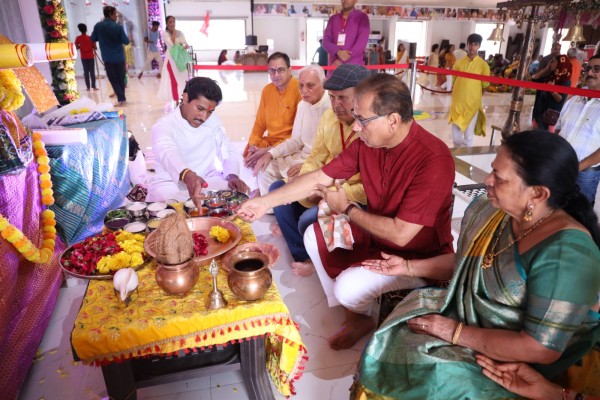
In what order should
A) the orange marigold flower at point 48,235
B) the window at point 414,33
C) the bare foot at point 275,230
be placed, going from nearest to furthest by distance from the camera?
the orange marigold flower at point 48,235, the bare foot at point 275,230, the window at point 414,33

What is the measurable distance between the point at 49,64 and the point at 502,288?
577 centimetres

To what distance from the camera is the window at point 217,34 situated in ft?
75.6

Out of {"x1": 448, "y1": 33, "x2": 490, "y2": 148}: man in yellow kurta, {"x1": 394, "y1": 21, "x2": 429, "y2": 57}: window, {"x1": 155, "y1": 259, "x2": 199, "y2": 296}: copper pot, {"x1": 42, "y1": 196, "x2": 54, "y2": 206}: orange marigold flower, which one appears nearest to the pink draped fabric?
{"x1": 42, "y1": 196, "x2": 54, "y2": 206}: orange marigold flower

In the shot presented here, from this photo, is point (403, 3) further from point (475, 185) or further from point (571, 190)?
point (571, 190)

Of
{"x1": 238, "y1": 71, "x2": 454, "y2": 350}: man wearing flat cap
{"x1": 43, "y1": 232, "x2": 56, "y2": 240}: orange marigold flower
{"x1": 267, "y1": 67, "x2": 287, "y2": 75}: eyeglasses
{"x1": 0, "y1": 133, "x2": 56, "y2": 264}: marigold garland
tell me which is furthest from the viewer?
{"x1": 267, "y1": 67, "x2": 287, "y2": 75}: eyeglasses

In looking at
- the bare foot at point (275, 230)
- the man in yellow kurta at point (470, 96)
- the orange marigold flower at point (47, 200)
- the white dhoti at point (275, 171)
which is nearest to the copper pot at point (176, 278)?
the orange marigold flower at point (47, 200)

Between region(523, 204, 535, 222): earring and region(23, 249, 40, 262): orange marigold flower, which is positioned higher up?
region(523, 204, 535, 222): earring

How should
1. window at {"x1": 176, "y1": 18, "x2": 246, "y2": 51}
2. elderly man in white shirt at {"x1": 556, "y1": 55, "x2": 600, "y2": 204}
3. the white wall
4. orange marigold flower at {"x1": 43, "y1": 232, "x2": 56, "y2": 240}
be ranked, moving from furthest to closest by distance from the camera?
the white wall
window at {"x1": 176, "y1": 18, "x2": 246, "y2": 51}
elderly man in white shirt at {"x1": 556, "y1": 55, "x2": 600, "y2": 204}
orange marigold flower at {"x1": 43, "y1": 232, "x2": 56, "y2": 240}

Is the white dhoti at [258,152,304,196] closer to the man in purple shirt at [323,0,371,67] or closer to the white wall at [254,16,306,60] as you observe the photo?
the man in purple shirt at [323,0,371,67]

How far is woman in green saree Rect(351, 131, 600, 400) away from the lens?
1.31 m

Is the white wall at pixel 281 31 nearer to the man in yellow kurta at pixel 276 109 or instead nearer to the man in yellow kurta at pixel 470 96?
the man in yellow kurta at pixel 470 96

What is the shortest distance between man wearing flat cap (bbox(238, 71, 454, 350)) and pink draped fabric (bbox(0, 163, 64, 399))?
4.18 ft

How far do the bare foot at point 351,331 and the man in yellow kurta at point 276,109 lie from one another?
225cm

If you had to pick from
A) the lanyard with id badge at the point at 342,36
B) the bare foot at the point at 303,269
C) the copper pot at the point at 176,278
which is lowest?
the bare foot at the point at 303,269
